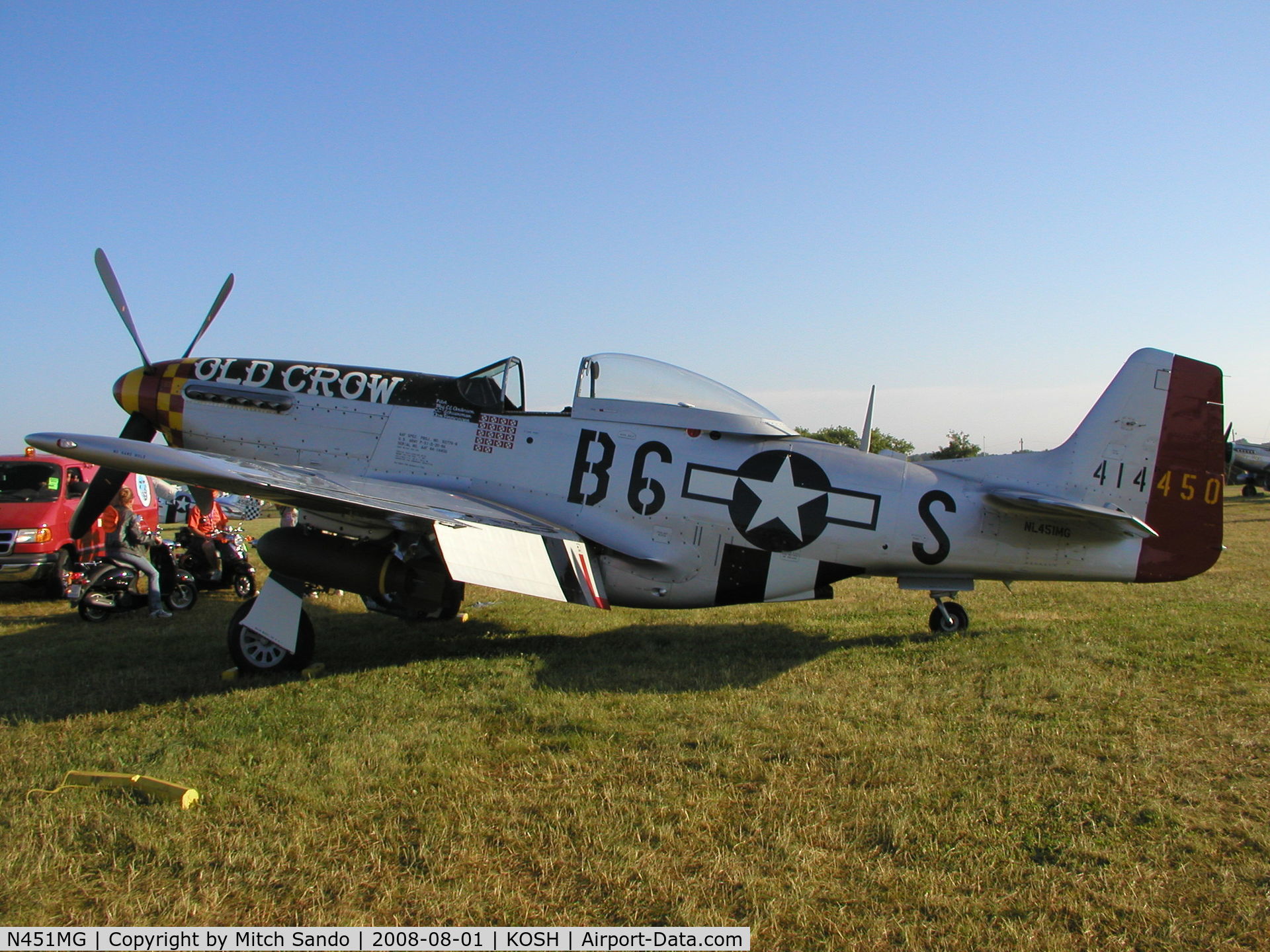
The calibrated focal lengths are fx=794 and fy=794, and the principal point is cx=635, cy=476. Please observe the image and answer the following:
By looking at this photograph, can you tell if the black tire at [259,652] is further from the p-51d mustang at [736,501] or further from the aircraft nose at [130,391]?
the aircraft nose at [130,391]

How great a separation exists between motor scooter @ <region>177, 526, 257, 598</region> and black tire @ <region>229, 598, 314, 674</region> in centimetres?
516

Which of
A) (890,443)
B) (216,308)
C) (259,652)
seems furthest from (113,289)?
(890,443)

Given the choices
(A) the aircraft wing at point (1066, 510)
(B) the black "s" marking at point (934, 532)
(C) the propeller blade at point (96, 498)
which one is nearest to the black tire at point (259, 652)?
(C) the propeller blade at point (96, 498)

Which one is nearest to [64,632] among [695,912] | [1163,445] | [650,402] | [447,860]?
[650,402]

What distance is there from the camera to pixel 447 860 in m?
3.20

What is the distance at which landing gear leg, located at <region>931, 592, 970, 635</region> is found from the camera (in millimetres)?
7363

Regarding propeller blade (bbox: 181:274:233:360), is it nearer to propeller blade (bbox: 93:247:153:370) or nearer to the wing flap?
propeller blade (bbox: 93:247:153:370)

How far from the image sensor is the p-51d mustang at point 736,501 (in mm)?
6328

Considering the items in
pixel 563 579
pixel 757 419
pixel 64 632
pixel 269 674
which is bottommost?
pixel 64 632

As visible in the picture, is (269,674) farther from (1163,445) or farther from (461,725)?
(1163,445)

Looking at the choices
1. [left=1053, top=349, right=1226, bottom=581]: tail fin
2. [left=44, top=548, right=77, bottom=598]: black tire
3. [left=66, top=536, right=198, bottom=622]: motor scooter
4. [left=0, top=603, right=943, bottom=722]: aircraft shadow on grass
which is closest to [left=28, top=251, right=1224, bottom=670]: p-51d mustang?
[left=1053, top=349, right=1226, bottom=581]: tail fin

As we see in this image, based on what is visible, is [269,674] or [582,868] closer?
[582,868]

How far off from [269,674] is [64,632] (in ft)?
12.1

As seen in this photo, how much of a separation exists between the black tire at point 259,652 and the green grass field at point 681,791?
0.18 m
